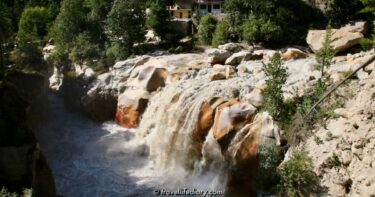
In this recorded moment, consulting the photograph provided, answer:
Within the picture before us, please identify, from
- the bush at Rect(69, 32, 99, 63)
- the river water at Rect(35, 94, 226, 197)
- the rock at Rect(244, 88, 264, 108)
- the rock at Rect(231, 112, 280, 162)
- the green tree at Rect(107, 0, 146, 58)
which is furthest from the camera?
the green tree at Rect(107, 0, 146, 58)

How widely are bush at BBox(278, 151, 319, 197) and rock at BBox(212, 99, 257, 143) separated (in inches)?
181

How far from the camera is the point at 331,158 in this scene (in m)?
17.3

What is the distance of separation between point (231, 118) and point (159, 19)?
2378 cm

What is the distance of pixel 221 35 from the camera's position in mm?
40781

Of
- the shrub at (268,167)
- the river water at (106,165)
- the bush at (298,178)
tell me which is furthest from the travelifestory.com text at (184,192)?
the bush at (298,178)

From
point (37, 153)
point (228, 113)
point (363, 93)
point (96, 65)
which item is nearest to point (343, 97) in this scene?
point (363, 93)

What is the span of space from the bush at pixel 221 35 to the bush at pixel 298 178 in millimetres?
23859

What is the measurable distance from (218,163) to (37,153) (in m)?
8.94

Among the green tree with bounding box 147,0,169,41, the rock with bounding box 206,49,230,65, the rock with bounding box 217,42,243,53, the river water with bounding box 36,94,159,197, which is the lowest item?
the river water with bounding box 36,94,159,197

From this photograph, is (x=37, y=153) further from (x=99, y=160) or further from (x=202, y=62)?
(x=202, y=62)

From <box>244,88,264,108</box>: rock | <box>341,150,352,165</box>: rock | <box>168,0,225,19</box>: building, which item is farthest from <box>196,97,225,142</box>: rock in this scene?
<box>168,0,225,19</box>: building

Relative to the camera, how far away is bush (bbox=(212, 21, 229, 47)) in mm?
40656

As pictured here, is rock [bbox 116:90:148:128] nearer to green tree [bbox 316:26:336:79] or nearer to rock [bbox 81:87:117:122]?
rock [bbox 81:87:117:122]

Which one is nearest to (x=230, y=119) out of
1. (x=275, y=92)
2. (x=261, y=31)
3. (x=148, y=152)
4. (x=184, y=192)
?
(x=275, y=92)
